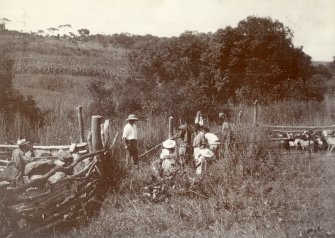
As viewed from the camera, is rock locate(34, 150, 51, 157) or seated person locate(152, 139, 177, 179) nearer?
seated person locate(152, 139, 177, 179)

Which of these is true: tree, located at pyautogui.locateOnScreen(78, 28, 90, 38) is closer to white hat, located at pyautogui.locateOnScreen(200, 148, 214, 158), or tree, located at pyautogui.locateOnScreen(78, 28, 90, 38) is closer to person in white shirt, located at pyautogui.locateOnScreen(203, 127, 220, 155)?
person in white shirt, located at pyautogui.locateOnScreen(203, 127, 220, 155)

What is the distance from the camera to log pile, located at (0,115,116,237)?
18.9 feet

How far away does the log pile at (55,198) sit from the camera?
5.76 m

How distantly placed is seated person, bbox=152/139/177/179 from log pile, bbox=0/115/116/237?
814 mm

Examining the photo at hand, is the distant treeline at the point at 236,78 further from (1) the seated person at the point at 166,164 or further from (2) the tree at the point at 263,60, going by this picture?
(1) the seated person at the point at 166,164

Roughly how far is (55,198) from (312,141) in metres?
6.99

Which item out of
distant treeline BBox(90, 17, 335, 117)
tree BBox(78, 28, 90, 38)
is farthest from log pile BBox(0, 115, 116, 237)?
tree BBox(78, 28, 90, 38)

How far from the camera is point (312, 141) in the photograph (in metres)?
11.2

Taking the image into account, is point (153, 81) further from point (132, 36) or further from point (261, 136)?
point (132, 36)

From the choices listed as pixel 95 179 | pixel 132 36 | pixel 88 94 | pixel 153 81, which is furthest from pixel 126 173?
pixel 132 36

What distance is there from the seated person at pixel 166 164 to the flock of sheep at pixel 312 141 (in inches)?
131

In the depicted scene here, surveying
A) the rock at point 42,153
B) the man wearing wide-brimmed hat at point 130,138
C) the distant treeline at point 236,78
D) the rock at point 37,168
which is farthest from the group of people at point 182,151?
the distant treeline at point 236,78

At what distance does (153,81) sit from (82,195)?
41.8 ft

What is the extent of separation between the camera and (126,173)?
292 inches
